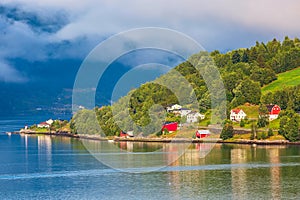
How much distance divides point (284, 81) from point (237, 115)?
24.1 meters

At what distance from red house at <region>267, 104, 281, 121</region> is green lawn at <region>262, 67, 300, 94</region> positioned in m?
15.3

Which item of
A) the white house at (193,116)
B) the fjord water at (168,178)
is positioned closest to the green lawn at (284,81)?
the white house at (193,116)

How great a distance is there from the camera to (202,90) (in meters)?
116

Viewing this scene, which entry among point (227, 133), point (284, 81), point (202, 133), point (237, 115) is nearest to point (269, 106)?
point (237, 115)

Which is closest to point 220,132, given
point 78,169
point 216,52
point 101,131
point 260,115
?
point 260,115

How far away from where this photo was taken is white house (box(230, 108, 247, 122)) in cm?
9335

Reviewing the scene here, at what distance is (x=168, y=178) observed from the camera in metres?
48.0

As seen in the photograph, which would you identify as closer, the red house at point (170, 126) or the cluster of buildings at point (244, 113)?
the cluster of buildings at point (244, 113)

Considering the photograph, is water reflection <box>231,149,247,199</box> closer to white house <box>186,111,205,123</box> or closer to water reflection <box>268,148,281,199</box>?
water reflection <box>268,148,281,199</box>

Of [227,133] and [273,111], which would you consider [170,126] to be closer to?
[227,133]

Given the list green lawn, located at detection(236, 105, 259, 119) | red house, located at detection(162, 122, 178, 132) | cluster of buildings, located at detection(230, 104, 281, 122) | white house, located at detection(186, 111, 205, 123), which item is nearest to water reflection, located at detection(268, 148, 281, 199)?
cluster of buildings, located at detection(230, 104, 281, 122)

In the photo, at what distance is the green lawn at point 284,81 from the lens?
4311 inches

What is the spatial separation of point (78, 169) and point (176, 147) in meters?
26.0

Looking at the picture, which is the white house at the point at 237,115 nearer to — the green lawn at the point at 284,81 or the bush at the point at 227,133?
the bush at the point at 227,133
